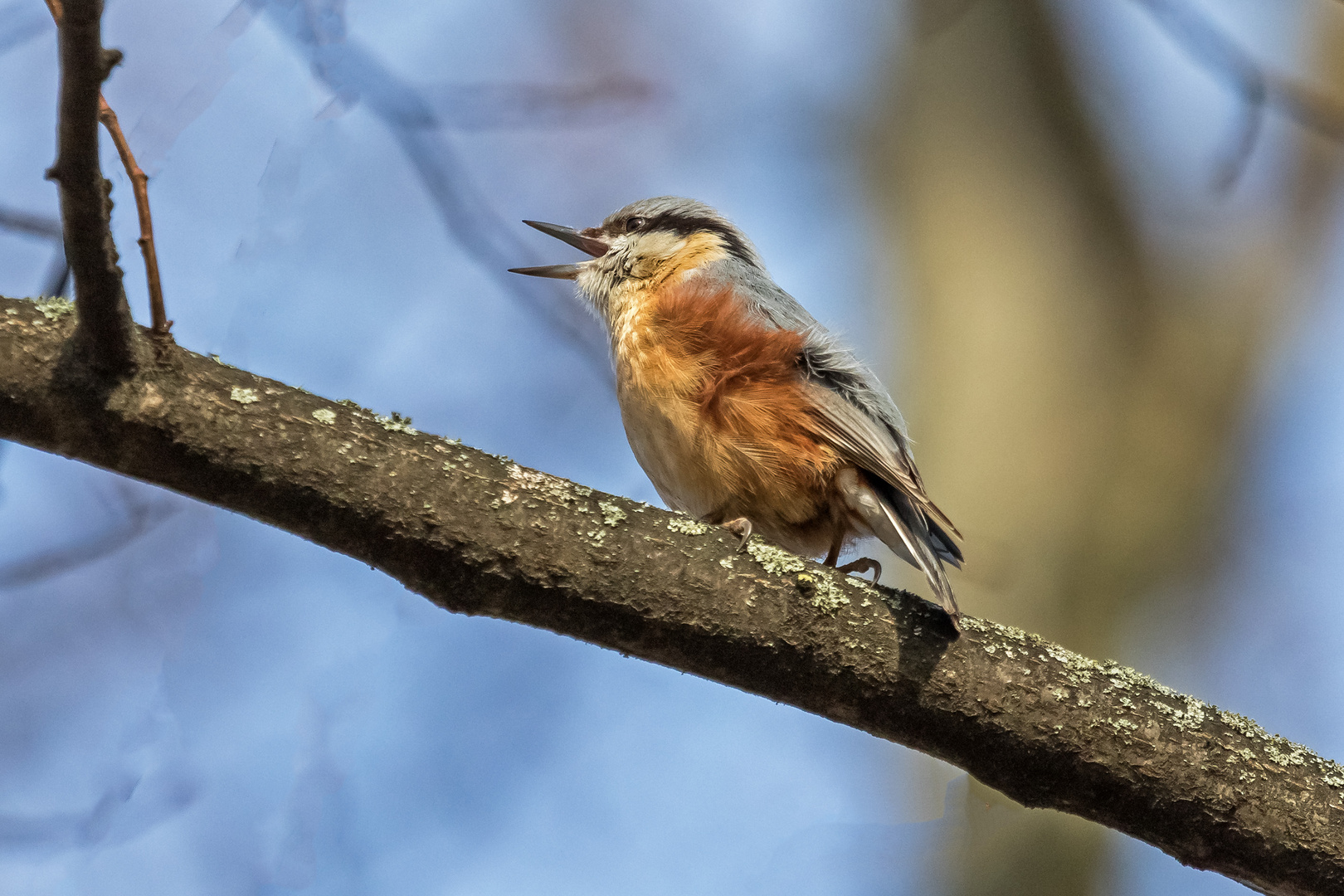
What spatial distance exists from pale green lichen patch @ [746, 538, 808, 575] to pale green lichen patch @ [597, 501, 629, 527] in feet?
0.90

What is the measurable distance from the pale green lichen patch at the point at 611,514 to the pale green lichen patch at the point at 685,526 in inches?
4.1

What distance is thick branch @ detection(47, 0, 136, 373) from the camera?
149 cm

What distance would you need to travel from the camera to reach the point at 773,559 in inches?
87.2

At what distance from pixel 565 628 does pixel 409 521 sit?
0.37m

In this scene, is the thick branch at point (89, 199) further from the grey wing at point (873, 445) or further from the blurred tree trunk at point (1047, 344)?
the blurred tree trunk at point (1047, 344)

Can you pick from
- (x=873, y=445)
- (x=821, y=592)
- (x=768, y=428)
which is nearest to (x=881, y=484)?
(x=873, y=445)

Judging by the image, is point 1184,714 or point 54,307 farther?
point 1184,714

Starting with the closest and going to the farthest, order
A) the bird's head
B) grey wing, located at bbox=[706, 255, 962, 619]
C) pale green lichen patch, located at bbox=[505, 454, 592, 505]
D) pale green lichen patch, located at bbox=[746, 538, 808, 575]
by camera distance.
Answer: pale green lichen patch, located at bbox=[505, 454, 592, 505]
pale green lichen patch, located at bbox=[746, 538, 808, 575]
grey wing, located at bbox=[706, 255, 962, 619]
the bird's head

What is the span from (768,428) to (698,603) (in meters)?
0.94

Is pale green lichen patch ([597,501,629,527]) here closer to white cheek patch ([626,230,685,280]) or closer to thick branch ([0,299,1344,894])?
thick branch ([0,299,1344,894])

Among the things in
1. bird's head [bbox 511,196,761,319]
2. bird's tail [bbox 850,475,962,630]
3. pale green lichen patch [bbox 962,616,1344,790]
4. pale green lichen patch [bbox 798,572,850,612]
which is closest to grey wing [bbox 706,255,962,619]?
bird's tail [bbox 850,475,962,630]

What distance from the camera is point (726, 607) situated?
2.11m

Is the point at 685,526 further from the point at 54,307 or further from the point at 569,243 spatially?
the point at 569,243

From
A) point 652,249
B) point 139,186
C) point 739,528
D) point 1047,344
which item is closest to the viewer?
point 139,186
